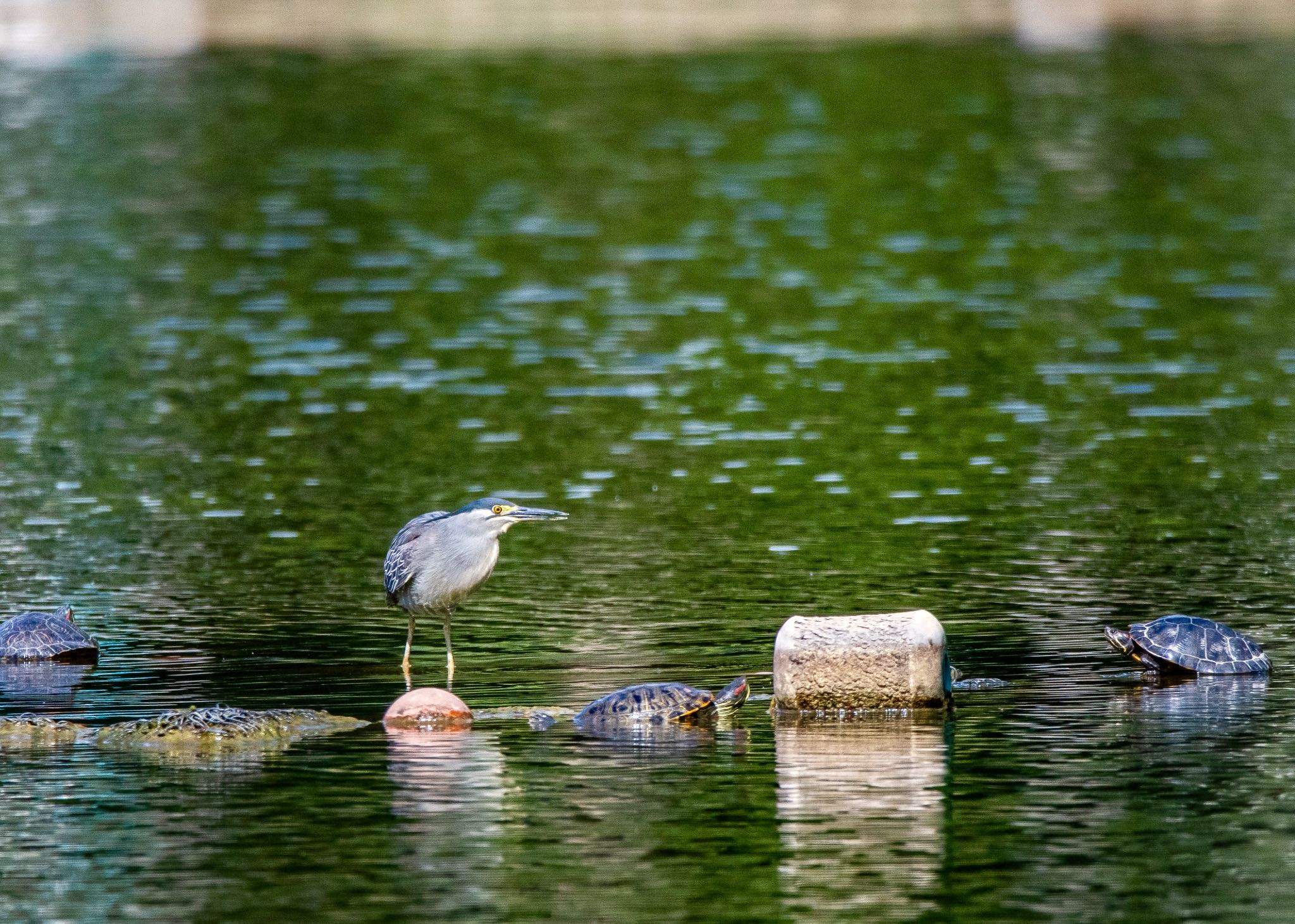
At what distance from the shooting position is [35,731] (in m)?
15.0

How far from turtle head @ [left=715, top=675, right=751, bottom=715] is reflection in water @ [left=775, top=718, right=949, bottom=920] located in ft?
1.28

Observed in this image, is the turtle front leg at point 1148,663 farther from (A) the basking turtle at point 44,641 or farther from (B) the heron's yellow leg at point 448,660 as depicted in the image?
(A) the basking turtle at point 44,641

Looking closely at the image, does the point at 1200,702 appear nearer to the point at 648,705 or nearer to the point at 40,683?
the point at 648,705

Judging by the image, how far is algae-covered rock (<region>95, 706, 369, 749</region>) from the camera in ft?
48.5

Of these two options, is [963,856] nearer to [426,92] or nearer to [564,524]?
[564,524]

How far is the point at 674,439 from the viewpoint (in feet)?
85.1

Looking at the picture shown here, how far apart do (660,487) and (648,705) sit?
890 centimetres

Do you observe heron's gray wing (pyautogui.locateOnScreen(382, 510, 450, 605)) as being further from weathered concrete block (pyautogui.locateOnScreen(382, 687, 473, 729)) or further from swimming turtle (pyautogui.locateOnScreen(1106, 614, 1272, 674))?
swimming turtle (pyautogui.locateOnScreen(1106, 614, 1272, 674))

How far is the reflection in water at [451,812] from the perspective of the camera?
38.5 feet

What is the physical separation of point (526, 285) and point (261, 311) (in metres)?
4.17

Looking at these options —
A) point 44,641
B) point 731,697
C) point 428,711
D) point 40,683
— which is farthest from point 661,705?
point 44,641

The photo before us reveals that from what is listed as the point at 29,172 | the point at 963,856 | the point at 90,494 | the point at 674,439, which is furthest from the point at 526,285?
the point at 963,856

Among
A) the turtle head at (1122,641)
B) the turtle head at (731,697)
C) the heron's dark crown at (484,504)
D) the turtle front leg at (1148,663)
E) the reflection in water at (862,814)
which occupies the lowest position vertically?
the reflection in water at (862,814)

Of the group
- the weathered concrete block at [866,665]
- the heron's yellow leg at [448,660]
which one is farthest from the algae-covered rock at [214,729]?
the weathered concrete block at [866,665]
